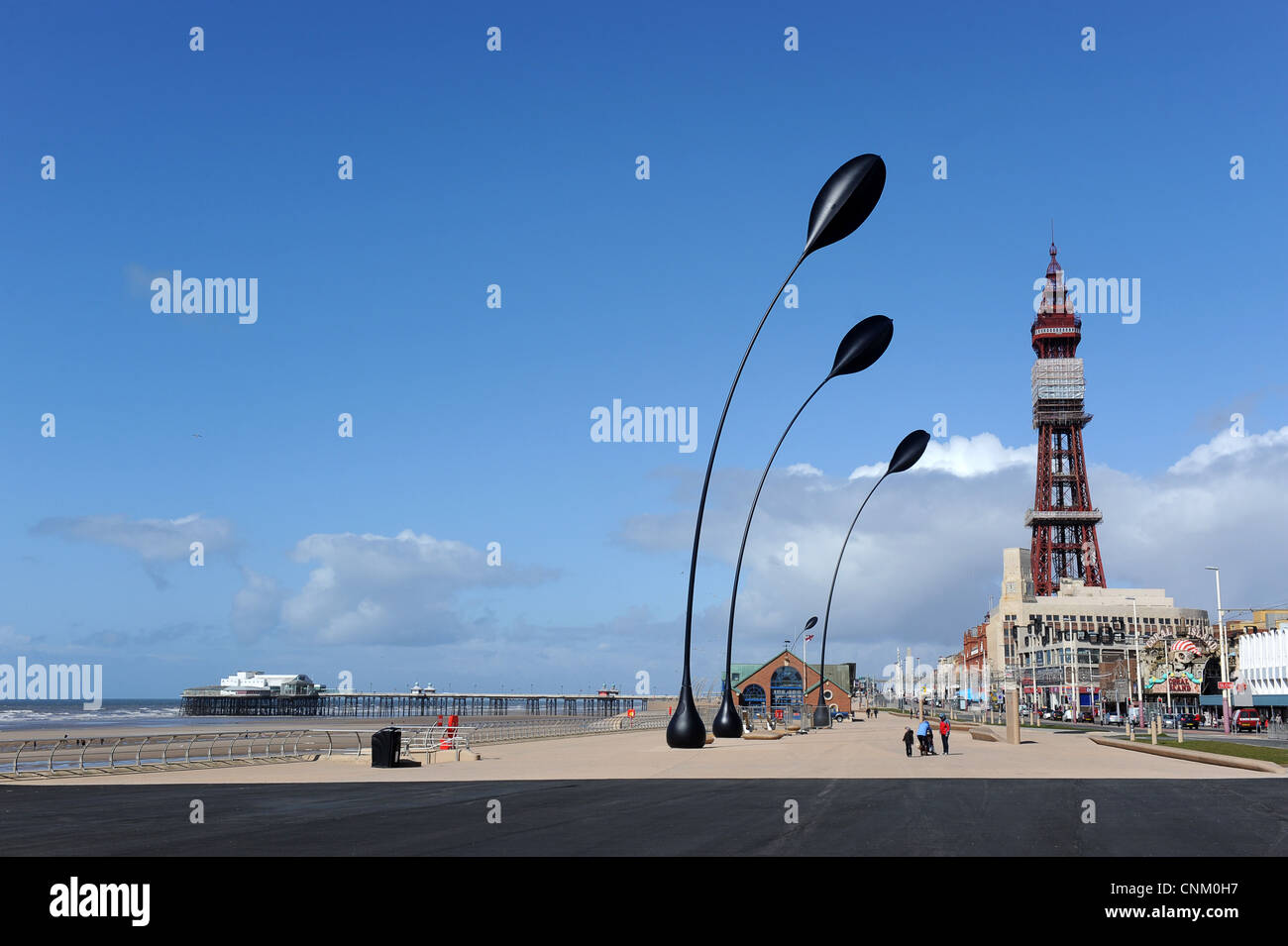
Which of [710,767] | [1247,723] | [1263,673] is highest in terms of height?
[710,767]

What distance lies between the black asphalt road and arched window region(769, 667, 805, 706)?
133235 millimetres

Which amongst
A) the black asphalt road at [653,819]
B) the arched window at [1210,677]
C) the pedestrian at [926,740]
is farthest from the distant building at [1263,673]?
the black asphalt road at [653,819]

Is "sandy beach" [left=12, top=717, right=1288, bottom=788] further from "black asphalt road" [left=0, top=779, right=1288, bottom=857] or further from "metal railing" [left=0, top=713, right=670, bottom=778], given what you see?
"black asphalt road" [left=0, top=779, right=1288, bottom=857]

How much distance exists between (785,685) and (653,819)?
14339cm

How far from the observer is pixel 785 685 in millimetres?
154500

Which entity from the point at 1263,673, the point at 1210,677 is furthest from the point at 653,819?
the point at 1210,677

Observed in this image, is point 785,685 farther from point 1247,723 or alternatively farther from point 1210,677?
point 1247,723

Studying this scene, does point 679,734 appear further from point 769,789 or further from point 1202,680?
point 1202,680

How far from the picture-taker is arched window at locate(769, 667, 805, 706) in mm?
153125

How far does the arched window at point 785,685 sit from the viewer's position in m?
153

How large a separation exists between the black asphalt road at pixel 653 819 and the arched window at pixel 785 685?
13324cm

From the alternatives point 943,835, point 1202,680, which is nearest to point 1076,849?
point 943,835
